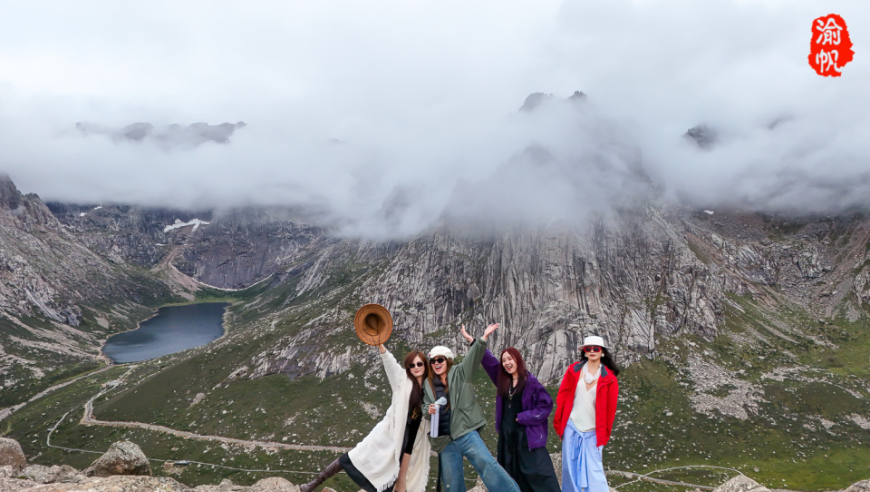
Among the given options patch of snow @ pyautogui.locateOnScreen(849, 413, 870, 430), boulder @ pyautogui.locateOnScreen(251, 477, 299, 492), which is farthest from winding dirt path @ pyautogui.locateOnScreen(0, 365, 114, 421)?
patch of snow @ pyautogui.locateOnScreen(849, 413, 870, 430)

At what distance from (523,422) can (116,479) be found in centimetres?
1202

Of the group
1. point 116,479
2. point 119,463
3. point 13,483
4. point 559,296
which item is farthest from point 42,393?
point 559,296

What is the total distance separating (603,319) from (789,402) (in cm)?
5348

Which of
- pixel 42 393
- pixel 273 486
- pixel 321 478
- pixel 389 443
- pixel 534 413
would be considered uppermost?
pixel 534 413

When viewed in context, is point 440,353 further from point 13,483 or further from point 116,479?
point 13,483

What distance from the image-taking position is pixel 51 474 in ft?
52.5

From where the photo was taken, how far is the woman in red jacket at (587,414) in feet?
38.3

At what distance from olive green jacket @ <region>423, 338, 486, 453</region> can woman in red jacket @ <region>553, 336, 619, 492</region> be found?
8.67 feet

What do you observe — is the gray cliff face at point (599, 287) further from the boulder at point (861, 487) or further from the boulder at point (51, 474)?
the boulder at point (51, 474)

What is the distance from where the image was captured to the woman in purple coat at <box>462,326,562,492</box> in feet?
38.6

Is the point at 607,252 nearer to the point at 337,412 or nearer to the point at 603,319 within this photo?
the point at 603,319

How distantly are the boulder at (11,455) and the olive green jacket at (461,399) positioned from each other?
2052 centimetres

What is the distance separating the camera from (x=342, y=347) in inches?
6235

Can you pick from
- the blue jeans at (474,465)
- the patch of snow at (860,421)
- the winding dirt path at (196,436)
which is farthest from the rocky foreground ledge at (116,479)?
the patch of snow at (860,421)
